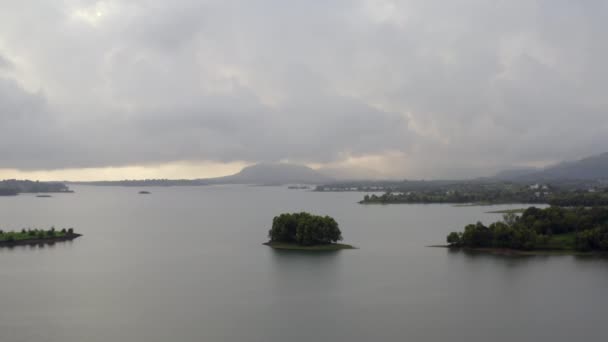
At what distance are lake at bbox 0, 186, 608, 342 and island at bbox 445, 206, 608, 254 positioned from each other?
1.24m

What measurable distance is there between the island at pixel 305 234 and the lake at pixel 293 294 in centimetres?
105

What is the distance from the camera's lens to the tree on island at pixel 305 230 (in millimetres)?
26984

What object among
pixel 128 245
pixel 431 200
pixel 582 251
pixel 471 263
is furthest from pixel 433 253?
pixel 431 200

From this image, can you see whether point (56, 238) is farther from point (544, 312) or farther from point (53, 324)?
point (544, 312)

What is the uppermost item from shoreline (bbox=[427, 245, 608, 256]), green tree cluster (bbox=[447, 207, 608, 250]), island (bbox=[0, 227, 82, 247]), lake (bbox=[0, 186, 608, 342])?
green tree cluster (bbox=[447, 207, 608, 250])

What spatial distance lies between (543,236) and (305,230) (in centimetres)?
1134

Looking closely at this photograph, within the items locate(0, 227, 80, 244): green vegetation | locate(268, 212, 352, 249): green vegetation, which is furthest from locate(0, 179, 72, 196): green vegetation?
locate(268, 212, 352, 249): green vegetation

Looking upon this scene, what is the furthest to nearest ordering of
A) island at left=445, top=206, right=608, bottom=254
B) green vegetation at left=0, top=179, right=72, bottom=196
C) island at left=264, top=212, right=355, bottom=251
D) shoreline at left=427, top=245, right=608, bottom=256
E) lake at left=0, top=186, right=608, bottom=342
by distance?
green vegetation at left=0, top=179, right=72, bottom=196
island at left=264, top=212, right=355, bottom=251
island at left=445, top=206, right=608, bottom=254
shoreline at left=427, top=245, right=608, bottom=256
lake at left=0, top=186, right=608, bottom=342

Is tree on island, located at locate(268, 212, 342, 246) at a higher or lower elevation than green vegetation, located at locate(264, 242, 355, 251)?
higher

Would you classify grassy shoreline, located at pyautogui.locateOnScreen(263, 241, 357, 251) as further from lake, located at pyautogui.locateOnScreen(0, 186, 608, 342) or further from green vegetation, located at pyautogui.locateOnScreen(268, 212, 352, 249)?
lake, located at pyautogui.locateOnScreen(0, 186, 608, 342)

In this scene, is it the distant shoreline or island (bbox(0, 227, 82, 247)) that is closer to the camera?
the distant shoreline

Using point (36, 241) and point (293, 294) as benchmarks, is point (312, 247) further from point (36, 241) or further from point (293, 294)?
point (36, 241)

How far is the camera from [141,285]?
19766 mm

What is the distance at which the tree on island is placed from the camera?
26984mm
